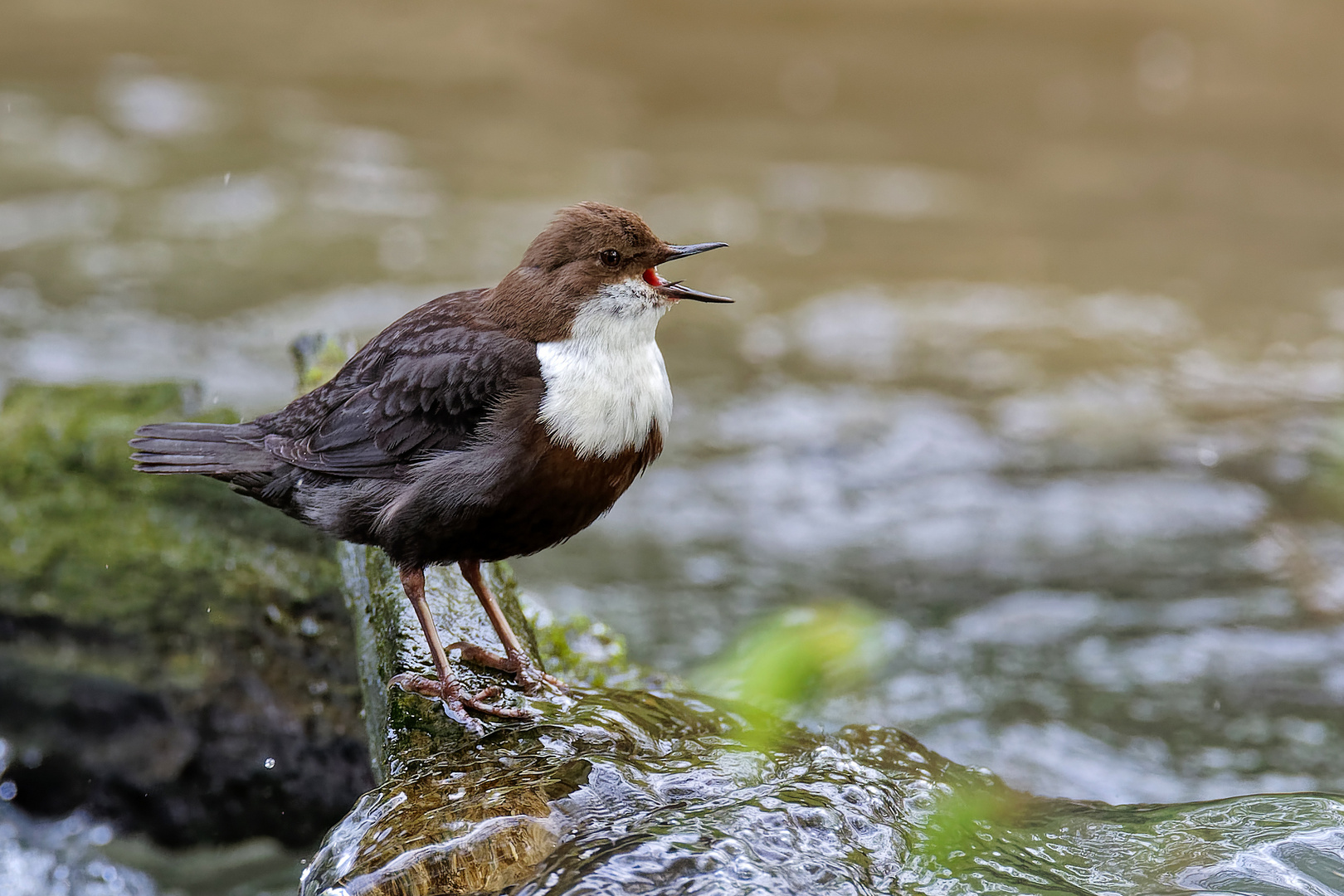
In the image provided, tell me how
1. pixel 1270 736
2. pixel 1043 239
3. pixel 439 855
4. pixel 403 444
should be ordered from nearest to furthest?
pixel 439 855
pixel 403 444
pixel 1270 736
pixel 1043 239

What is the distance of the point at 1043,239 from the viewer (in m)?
9.33

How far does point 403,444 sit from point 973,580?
121 inches

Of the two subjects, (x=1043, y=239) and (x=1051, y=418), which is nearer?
(x=1051, y=418)

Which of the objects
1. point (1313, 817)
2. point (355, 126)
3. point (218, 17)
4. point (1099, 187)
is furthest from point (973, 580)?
point (218, 17)

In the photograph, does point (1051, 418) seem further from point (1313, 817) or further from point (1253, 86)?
point (1253, 86)

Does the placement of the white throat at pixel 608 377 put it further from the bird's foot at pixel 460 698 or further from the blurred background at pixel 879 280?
the blurred background at pixel 879 280

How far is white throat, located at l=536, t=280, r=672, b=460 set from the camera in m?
2.86

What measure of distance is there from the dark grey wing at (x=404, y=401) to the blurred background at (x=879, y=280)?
1844 mm

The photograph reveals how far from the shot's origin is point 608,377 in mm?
2912

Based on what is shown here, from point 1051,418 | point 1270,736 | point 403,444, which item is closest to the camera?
point 403,444

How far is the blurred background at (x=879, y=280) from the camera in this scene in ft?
16.4

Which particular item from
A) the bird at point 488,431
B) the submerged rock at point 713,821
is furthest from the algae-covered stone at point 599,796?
the bird at point 488,431

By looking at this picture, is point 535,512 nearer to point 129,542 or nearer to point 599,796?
point 599,796

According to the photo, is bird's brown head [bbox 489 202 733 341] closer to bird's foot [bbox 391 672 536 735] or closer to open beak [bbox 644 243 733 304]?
open beak [bbox 644 243 733 304]
